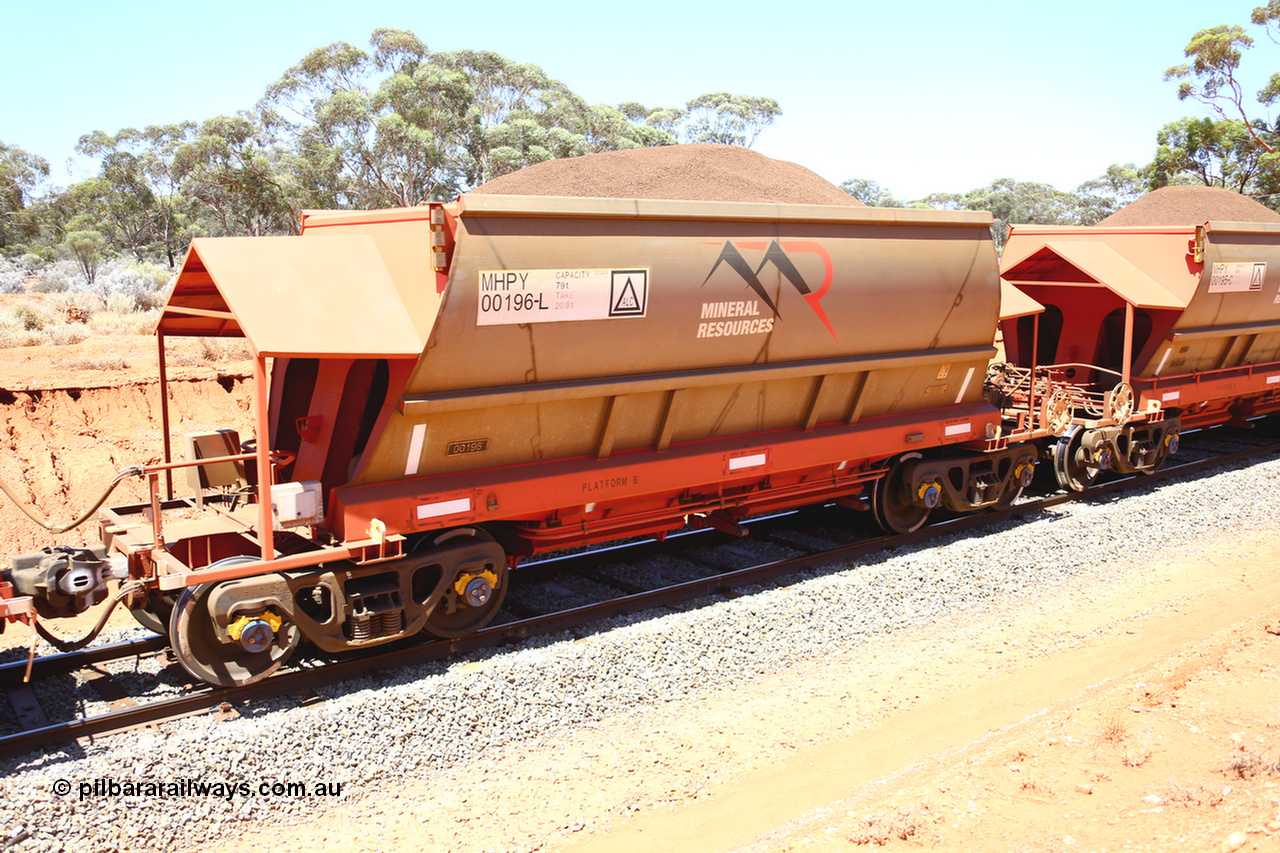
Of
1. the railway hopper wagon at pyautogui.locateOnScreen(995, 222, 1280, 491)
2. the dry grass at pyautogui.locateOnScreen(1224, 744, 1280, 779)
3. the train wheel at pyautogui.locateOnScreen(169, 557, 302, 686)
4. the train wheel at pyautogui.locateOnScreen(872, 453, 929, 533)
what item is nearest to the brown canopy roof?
the train wheel at pyautogui.locateOnScreen(169, 557, 302, 686)

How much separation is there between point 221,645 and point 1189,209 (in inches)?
697

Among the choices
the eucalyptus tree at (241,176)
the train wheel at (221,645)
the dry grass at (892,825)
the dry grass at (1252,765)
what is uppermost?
the eucalyptus tree at (241,176)

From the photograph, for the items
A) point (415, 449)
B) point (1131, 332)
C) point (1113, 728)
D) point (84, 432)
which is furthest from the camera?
point (84, 432)

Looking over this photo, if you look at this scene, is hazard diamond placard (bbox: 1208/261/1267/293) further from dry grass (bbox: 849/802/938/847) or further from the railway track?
dry grass (bbox: 849/802/938/847)

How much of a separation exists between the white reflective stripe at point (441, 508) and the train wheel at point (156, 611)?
6.20 feet

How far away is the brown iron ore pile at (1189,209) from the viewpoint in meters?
16.8

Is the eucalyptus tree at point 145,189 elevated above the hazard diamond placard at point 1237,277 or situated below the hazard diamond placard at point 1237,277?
above

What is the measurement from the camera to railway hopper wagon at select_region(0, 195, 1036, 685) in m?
6.29

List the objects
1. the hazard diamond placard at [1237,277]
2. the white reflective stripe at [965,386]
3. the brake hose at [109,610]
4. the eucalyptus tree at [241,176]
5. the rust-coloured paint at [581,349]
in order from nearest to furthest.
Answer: the brake hose at [109,610]
the rust-coloured paint at [581,349]
the white reflective stripe at [965,386]
the hazard diamond placard at [1237,277]
the eucalyptus tree at [241,176]

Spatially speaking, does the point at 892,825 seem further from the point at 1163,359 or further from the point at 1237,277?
the point at 1237,277

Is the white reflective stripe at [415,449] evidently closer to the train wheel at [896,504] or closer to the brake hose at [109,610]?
the brake hose at [109,610]

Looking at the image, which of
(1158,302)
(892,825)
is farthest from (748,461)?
(1158,302)

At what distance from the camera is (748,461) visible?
8.66 meters

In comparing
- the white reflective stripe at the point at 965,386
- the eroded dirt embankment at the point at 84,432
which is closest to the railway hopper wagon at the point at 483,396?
the white reflective stripe at the point at 965,386
